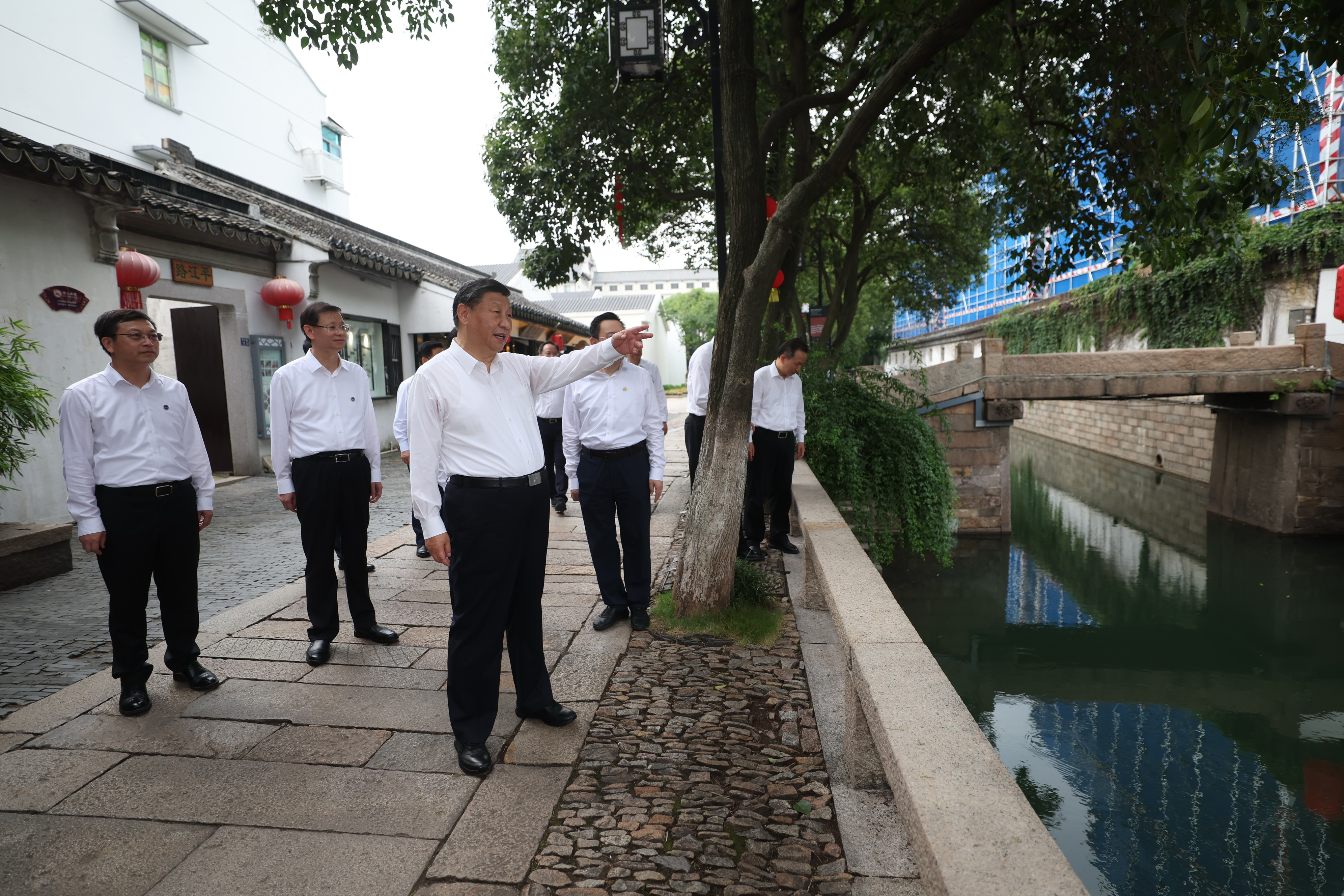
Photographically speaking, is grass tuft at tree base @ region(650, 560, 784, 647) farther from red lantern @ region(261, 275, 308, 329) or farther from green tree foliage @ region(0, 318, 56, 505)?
red lantern @ region(261, 275, 308, 329)

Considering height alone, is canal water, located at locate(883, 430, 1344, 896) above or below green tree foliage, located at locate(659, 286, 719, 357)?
below

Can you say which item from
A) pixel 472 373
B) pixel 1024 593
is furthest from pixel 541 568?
pixel 1024 593

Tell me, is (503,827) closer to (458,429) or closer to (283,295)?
(458,429)

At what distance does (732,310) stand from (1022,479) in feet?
59.3

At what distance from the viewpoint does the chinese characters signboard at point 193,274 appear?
8.83 metres

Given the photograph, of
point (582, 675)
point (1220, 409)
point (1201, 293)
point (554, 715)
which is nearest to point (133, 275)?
point (582, 675)

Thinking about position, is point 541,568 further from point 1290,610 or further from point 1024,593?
point 1290,610

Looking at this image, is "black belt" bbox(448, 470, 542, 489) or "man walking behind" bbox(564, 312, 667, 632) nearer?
"black belt" bbox(448, 470, 542, 489)

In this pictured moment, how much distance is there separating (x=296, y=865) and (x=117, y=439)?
2062 mm

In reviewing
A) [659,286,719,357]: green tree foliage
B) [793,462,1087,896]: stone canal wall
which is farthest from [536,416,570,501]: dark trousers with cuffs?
[659,286,719,357]: green tree foliage

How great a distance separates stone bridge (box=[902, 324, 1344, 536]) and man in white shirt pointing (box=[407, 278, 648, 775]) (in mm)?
9428

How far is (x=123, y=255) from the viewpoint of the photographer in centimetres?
752

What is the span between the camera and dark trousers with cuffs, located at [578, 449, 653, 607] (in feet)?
14.3

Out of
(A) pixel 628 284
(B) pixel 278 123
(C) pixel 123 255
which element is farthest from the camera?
(A) pixel 628 284
